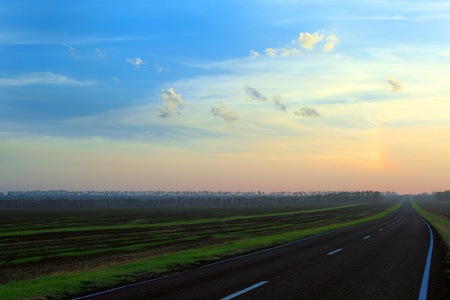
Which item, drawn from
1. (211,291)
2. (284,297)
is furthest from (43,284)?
(284,297)

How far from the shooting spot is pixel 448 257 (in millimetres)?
16703

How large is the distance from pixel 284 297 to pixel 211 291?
2109 mm

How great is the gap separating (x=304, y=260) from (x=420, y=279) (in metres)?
4.99

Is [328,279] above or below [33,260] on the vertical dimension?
above

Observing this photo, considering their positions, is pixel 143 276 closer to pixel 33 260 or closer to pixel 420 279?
pixel 420 279

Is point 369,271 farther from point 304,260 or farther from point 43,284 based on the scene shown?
point 43,284

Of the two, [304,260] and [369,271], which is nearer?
[369,271]

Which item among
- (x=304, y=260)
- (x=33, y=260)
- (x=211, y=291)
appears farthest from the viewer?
(x=33, y=260)

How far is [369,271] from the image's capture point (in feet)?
42.4

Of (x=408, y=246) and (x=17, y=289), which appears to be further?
(x=408, y=246)

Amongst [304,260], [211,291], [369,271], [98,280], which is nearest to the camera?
[211,291]

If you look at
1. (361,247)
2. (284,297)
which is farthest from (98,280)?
(361,247)

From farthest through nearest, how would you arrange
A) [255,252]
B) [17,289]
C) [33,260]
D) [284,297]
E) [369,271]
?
[33,260]
[255,252]
[369,271]
[17,289]
[284,297]

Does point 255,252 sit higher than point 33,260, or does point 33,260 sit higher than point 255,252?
point 255,252
